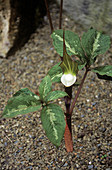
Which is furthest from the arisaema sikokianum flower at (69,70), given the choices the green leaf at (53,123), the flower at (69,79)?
the green leaf at (53,123)

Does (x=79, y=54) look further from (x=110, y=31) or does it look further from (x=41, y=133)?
(x=110, y=31)

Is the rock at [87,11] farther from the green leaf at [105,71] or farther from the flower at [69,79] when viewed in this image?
the flower at [69,79]

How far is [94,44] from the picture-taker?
3.34 feet

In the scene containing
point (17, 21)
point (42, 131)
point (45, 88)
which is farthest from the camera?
point (17, 21)

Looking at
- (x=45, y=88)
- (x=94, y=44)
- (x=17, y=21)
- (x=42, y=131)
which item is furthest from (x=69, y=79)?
(x=17, y=21)

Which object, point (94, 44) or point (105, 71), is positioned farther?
point (94, 44)

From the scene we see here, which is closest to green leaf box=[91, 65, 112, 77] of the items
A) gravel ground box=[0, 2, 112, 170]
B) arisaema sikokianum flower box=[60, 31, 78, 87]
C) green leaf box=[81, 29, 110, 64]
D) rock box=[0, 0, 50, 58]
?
green leaf box=[81, 29, 110, 64]

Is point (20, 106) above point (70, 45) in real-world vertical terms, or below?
below

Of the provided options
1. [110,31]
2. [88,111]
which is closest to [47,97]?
[88,111]

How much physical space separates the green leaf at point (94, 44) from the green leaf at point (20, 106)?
12.7 inches

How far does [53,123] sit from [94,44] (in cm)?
45

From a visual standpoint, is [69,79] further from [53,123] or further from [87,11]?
[87,11]

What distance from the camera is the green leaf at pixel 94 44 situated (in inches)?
38.8

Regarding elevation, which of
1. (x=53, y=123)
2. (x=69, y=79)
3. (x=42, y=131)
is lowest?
(x=42, y=131)
